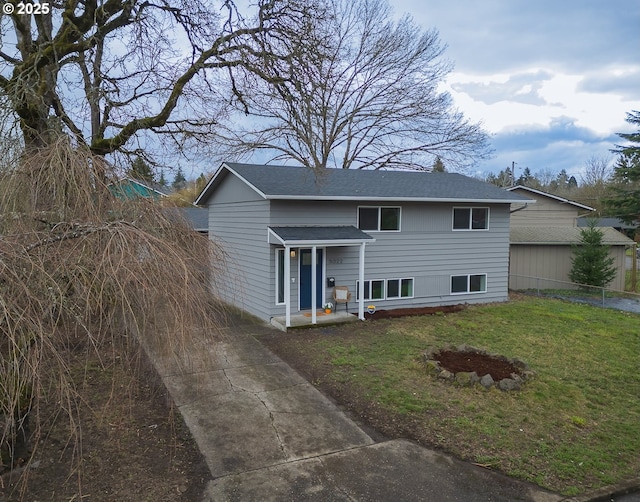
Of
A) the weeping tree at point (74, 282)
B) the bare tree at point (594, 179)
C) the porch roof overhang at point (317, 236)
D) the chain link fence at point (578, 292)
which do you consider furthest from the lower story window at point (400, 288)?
the bare tree at point (594, 179)

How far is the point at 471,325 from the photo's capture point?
11664 mm

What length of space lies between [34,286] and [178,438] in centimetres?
322

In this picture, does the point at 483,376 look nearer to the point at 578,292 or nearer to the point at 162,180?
the point at 162,180

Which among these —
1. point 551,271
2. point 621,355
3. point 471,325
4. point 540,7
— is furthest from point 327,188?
point 551,271

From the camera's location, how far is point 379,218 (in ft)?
43.8

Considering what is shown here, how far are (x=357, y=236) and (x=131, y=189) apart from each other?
8269 mm

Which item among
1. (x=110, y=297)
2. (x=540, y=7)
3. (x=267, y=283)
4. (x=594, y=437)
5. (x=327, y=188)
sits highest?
(x=540, y=7)

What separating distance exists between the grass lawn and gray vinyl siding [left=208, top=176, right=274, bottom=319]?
1970 mm

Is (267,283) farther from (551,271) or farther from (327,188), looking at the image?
(551,271)

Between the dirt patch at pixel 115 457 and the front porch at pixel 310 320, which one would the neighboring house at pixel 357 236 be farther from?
the dirt patch at pixel 115 457

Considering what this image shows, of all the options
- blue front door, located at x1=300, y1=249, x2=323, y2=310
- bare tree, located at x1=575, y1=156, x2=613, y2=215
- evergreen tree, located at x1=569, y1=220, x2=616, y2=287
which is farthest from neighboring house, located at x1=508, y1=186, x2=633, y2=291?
bare tree, located at x1=575, y1=156, x2=613, y2=215

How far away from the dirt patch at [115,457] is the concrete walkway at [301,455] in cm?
24

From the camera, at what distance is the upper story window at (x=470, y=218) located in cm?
1450

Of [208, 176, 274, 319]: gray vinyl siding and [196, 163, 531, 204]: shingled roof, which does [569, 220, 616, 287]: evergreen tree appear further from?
[208, 176, 274, 319]: gray vinyl siding
